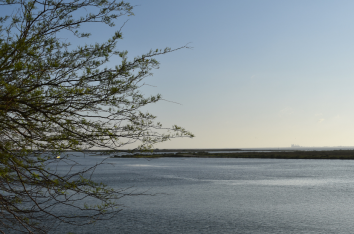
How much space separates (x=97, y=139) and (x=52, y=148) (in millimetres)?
912

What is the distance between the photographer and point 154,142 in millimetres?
6855

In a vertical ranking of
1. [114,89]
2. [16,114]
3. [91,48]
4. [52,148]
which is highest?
[91,48]

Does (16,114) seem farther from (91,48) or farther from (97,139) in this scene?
(91,48)

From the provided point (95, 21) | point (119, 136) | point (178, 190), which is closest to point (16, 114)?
point (119, 136)

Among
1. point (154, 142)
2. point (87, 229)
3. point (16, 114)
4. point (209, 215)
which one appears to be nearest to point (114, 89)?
point (154, 142)

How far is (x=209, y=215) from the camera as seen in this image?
75.2ft

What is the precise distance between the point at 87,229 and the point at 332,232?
14448mm

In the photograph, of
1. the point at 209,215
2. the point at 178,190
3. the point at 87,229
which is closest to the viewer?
the point at 87,229

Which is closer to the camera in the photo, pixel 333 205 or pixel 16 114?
pixel 16 114

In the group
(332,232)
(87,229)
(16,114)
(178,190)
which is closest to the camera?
(16,114)

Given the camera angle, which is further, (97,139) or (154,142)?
(154,142)

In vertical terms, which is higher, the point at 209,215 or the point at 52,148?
the point at 52,148

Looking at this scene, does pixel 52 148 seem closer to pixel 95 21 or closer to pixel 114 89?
pixel 114 89

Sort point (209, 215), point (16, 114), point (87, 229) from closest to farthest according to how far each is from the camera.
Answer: point (16, 114), point (87, 229), point (209, 215)
